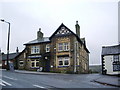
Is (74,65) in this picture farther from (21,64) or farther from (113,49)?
(21,64)

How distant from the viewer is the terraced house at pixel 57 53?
31609mm

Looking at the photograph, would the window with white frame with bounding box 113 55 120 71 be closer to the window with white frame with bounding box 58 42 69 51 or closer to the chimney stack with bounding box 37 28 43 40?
the window with white frame with bounding box 58 42 69 51

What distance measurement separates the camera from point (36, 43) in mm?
36250

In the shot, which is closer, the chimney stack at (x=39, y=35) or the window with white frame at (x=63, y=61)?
the window with white frame at (x=63, y=61)

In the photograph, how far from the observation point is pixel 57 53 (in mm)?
33031

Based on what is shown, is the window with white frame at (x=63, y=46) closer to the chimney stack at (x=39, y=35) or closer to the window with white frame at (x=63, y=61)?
the window with white frame at (x=63, y=61)

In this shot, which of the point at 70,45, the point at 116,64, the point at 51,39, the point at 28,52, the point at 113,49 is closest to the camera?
the point at 116,64

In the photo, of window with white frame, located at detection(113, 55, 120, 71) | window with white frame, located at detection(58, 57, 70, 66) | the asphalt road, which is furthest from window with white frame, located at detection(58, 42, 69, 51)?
the asphalt road

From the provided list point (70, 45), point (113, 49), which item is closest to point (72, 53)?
point (70, 45)

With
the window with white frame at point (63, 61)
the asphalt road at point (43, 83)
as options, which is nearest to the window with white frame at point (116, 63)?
the window with white frame at point (63, 61)

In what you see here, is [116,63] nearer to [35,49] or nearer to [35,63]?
[35,63]

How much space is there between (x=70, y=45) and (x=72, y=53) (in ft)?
5.30

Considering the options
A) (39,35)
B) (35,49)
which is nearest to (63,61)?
(35,49)

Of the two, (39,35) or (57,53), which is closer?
(57,53)
